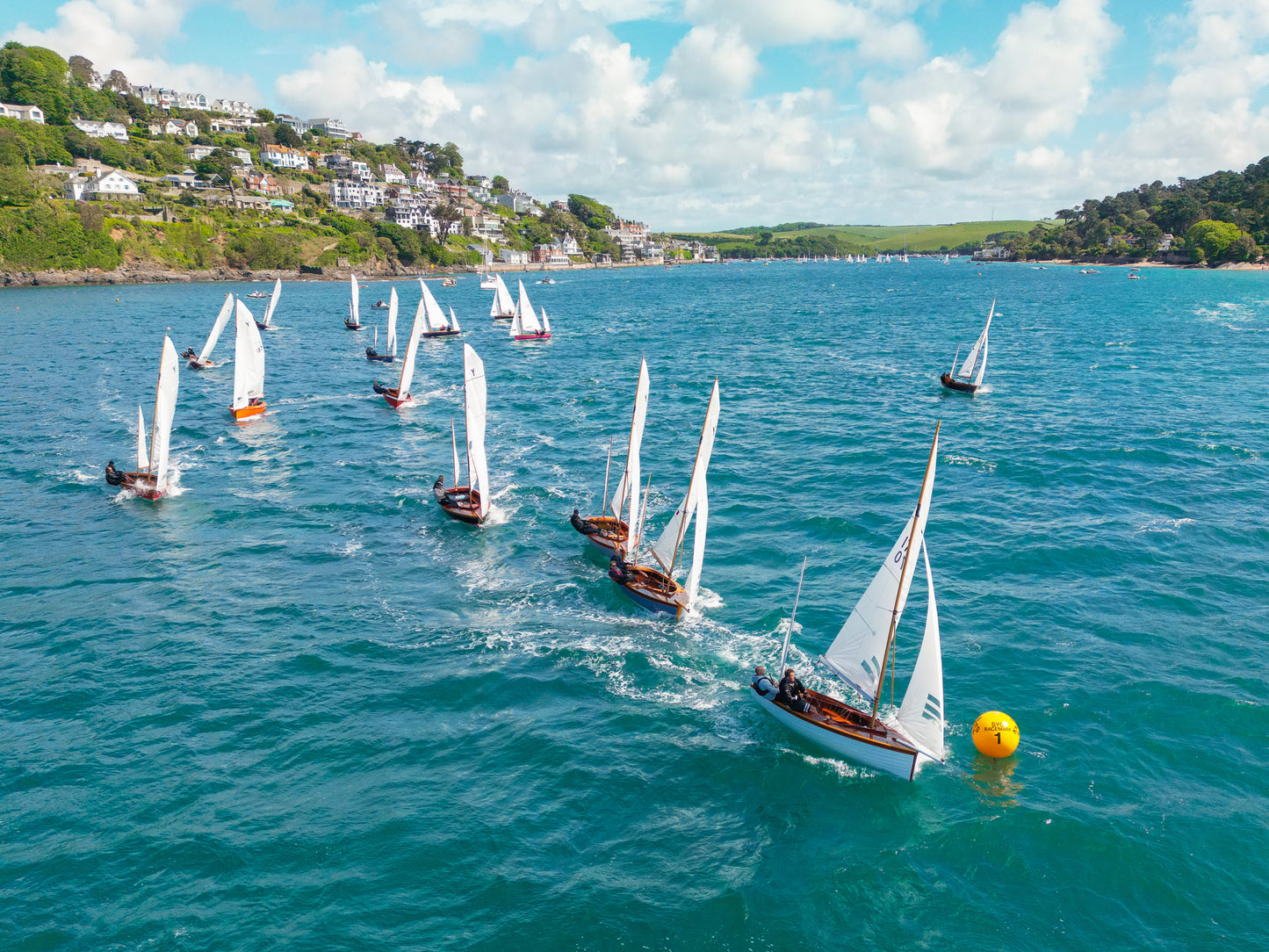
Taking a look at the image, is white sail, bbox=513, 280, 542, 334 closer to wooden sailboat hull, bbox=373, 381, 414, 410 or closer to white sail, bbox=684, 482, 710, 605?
wooden sailboat hull, bbox=373, 381, 414, 410

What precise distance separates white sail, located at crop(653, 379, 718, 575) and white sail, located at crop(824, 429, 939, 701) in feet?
26.8

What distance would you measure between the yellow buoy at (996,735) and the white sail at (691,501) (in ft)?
42.9

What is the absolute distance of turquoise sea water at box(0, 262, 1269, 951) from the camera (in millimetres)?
19141

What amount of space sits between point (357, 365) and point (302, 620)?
66756 millimetres

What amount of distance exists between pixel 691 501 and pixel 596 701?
9.84 m

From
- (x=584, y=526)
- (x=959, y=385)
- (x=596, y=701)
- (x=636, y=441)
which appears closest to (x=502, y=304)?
(x=959, y=385)

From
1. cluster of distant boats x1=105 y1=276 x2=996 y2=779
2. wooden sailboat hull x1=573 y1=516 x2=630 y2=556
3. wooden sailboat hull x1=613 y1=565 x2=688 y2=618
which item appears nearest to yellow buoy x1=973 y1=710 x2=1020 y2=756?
cluster of distant boats x1=105 y1=276 x2=996 y2=779

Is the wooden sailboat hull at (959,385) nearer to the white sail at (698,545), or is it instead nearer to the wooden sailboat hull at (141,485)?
the white sail at (698,545)

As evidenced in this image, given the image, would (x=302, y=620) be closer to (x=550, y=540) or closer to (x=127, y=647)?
(x=127, y=647)

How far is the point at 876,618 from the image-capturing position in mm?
24719

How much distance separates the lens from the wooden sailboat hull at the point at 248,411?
64.2 meters

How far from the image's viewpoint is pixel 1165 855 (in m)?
20.5

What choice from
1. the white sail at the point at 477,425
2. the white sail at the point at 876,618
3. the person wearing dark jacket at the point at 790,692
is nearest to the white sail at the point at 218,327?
the white sail at the point at 477,425

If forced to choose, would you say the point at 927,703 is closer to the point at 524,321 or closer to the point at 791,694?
the point at 791,694
